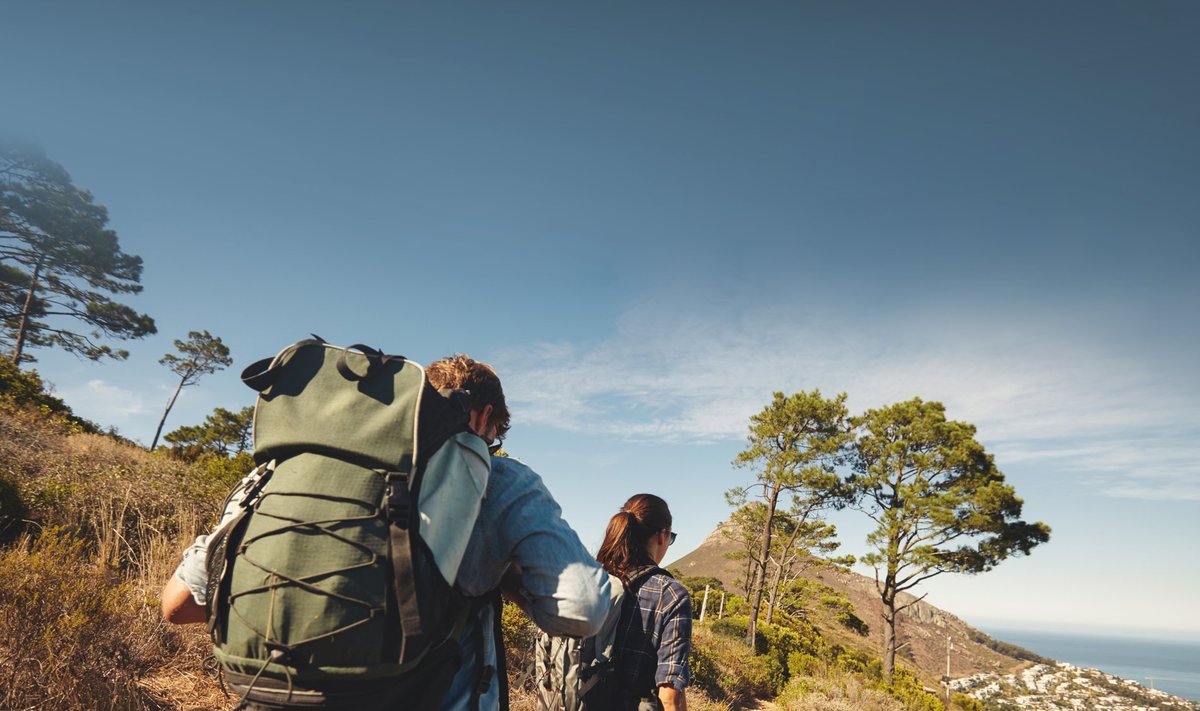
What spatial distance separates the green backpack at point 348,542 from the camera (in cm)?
96

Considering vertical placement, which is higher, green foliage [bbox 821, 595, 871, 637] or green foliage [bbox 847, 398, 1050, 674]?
green foliage [bbox 847, 398, 1050, 674]

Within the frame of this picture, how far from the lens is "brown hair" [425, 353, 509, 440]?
1.47 meters

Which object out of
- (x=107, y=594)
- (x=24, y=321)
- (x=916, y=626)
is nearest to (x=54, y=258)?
(x=24, y=321)

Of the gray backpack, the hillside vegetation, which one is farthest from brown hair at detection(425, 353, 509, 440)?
the hillside vegetation

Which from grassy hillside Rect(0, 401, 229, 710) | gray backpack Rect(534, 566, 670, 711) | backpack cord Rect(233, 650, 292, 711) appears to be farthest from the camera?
grassy hillside Rect(0, 401, 229, 710)

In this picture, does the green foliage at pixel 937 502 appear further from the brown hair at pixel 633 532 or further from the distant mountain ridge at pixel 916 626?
the distant mountain ridge at pixel 916 626

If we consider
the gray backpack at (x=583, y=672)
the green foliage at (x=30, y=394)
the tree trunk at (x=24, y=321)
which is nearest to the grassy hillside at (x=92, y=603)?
the gray backpack at (x=583, y=672)

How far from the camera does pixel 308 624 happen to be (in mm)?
946

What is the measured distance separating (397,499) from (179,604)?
0.72 m

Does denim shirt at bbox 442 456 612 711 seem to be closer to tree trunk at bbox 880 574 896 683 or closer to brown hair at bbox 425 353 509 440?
brown hair at bbox 425 353 509 440

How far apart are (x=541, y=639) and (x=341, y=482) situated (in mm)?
1987

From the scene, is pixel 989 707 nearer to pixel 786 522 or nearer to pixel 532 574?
pixel 786 522

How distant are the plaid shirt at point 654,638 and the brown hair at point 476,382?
1.47m

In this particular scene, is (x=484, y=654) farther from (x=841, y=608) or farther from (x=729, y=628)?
(x=841, y=608)
